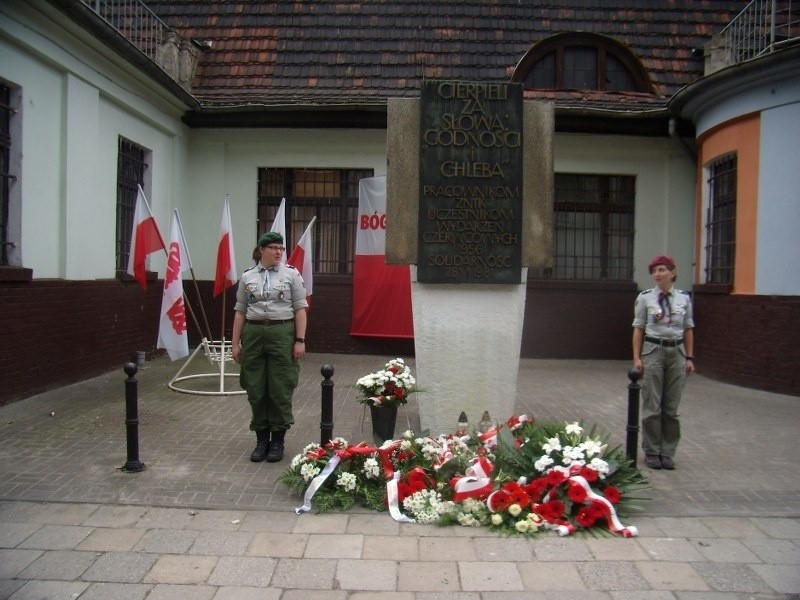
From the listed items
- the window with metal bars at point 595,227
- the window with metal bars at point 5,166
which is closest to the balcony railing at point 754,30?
the window with metal bars at point 595,227

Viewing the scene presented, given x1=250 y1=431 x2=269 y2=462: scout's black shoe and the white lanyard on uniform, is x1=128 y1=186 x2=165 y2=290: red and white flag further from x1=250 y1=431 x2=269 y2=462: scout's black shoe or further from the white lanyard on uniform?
x1=250 y1=431 x2=269 y2=462: scout's black shoe

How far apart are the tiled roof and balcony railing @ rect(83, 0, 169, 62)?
940mm

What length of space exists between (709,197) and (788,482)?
22.9 ft

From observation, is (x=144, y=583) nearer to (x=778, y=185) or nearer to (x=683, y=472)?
(x=683, y=472)

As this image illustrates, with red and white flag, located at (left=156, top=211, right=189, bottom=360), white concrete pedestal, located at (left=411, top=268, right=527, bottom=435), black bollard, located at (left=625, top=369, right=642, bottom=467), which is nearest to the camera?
black bollard, located at (left=625, top=369, right=642, bottom=467)

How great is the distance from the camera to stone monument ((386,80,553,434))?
6.33m

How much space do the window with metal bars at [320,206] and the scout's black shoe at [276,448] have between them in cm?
691

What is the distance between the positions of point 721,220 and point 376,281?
Result: 581 cm

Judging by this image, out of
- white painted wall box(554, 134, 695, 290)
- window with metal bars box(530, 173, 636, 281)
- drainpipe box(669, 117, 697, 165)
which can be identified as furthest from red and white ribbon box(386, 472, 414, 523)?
drainpipe box(669, 117, 697, 165)

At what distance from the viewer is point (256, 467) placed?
222 inches

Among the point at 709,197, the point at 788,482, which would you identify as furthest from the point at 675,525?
the point at 709,197

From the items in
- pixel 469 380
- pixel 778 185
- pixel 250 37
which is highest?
pixel 250 37

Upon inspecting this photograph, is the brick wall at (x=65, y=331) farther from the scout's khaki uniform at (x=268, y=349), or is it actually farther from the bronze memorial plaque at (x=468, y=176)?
the bronze memorial plaque at (x=468, y=176)

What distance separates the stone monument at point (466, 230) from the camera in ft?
20.8
